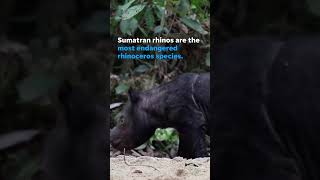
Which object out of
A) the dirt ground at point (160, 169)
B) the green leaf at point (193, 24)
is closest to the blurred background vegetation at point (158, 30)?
the green leaf at point (193, 24)

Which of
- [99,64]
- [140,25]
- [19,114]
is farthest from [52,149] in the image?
[140,25]

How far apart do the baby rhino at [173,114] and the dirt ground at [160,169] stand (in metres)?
0.03

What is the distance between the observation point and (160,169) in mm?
1483

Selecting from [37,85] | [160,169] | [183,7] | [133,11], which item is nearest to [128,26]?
[133,11]

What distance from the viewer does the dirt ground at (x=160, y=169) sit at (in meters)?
1.46

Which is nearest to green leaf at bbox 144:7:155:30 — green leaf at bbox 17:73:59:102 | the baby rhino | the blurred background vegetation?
the blurred background vegetation

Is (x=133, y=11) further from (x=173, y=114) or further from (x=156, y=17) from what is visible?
(x=173, y=114)

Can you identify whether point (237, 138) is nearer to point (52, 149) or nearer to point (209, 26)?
point (209, 26)

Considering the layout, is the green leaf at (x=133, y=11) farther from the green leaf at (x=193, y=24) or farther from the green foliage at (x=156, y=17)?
the green leaf at (x=193, y=24)

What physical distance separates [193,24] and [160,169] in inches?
14.8

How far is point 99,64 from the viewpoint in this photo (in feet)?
4.65

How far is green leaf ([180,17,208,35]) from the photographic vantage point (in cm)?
142

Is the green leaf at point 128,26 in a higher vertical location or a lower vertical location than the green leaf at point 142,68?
higher

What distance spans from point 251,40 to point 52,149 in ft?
1.83
